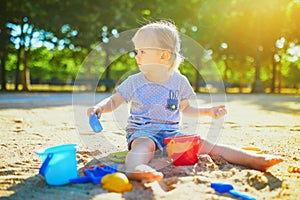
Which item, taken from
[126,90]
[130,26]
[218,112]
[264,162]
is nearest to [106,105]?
[126,90]

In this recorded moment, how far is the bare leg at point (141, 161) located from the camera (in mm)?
1940

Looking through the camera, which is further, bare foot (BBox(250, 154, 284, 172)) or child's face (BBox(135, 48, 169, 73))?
child's face (BBox(135, 48, 169, 73))

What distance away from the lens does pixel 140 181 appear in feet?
6.56

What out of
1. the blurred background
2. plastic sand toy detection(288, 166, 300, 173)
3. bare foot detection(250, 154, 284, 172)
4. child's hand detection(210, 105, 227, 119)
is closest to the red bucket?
child's hand detection(210, 105, 227, 119)

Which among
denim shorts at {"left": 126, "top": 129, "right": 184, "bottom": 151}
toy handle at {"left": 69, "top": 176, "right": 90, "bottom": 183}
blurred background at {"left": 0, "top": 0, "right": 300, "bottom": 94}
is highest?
blurred background at {"left": 0, "top": 0, "right": 300, "bottom": 94}

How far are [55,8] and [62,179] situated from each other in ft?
56.0

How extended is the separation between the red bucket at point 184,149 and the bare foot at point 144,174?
0.40 m

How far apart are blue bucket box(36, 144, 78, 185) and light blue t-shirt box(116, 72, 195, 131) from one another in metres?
0.76

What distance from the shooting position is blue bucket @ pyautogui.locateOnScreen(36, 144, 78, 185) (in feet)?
6.37

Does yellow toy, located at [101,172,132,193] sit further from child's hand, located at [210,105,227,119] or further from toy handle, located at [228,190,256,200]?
child's hand, located at [210,105,227,119]

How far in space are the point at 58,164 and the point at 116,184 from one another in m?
0.35

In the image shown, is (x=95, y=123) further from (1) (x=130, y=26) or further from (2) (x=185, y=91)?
(1) (x=130, y=26)

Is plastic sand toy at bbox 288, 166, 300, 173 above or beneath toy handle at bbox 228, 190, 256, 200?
beneath

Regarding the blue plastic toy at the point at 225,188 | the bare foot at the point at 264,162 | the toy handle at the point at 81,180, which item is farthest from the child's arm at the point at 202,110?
the toy handle at the point at 81,180
